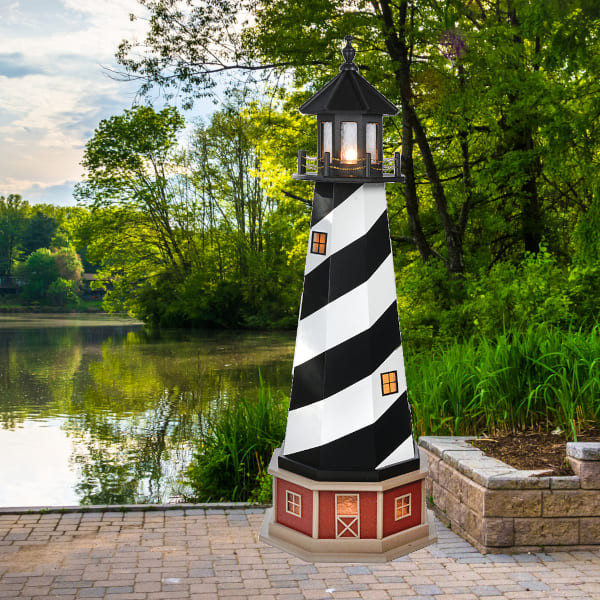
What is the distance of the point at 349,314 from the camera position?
14.3 ft

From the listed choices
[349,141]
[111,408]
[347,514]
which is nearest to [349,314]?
[349,141]

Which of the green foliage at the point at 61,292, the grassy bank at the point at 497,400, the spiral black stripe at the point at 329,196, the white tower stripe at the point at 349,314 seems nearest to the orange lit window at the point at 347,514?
the white tower stripe at the point at 349,314

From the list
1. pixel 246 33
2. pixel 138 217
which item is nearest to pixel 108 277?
pixel 138 217

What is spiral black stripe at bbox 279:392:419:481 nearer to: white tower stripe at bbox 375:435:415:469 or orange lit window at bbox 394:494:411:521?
white tower stripe at bbox 375:435:415:469

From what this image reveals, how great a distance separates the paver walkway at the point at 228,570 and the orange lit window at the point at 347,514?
453 millimetres

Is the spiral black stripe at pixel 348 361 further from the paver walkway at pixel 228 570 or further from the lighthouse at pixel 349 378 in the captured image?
the paver walkway at pixel 228 570

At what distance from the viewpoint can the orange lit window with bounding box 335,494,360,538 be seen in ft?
14.2

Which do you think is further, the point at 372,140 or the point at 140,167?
the point at 140,167

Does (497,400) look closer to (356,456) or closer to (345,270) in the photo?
(356,456)

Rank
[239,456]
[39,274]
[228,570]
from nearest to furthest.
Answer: [228,570] → [239,456] → [39,274]

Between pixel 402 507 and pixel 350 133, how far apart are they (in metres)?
2.27

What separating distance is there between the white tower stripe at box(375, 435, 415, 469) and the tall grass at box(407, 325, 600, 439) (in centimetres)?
202

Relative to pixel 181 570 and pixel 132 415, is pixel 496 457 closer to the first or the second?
pixel 181 570

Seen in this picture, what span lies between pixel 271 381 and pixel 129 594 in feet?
45.6
